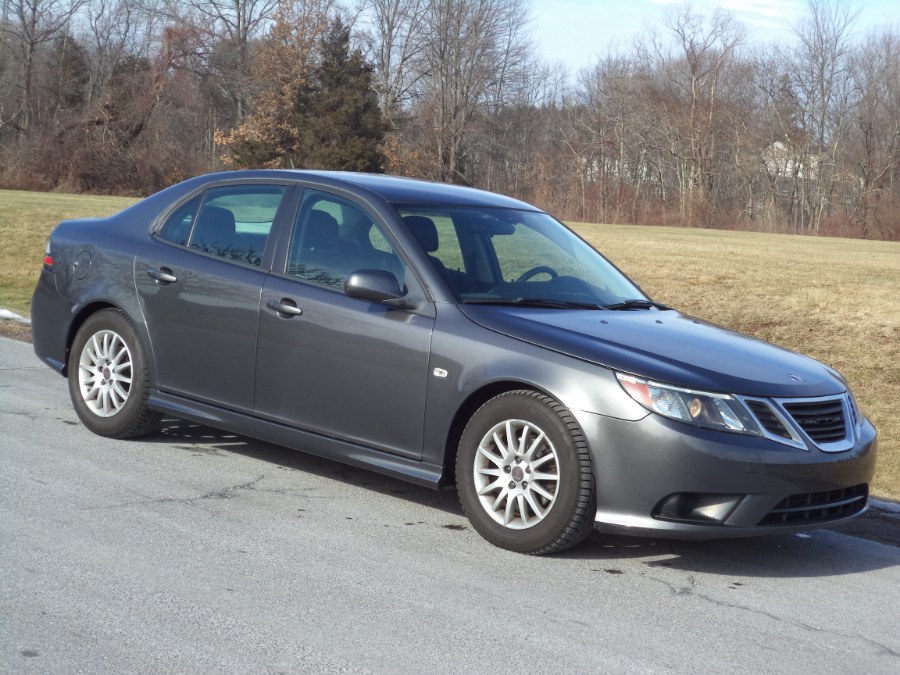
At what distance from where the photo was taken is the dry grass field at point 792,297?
11289 millimetres

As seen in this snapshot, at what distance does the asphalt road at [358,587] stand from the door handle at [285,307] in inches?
37.2

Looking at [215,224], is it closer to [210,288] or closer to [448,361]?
[210,288]

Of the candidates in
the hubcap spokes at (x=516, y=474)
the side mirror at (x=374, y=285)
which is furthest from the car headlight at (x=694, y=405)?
the side mirror at (x=374, y=285)

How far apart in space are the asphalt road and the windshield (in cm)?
120

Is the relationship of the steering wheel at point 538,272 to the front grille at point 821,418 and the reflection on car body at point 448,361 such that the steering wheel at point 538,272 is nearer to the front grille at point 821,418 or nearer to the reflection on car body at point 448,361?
the reflection on car body at point 448,361

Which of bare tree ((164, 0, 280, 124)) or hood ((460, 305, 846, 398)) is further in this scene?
bare tree ((164, 0, 280, 124))

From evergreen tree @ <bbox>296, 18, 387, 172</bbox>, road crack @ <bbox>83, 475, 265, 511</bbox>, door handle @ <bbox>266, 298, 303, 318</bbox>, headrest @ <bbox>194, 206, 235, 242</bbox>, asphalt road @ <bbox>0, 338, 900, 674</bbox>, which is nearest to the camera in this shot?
asphalt road @ <bbox>0, 338, 900, 674</bbox>

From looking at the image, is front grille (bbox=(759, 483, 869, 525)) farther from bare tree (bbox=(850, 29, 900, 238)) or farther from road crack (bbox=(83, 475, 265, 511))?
bare tree (bbox=(850, 29, 900, 238))

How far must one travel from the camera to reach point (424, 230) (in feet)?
19.6

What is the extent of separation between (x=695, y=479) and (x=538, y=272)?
180 centimetres

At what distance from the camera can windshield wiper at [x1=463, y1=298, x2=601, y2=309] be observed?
570 centimetres

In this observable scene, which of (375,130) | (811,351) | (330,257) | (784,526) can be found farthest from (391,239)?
(375,130)

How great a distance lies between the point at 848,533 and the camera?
6109 mm

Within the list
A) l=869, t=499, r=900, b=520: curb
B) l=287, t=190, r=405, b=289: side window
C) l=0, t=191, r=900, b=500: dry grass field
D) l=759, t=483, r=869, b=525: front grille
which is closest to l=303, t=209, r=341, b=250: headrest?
l=287, t=190, r=405, b=289: side window
